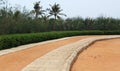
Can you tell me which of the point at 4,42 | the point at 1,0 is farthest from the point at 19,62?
the point at 1,0

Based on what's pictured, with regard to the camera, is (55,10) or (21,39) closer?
(21,39)

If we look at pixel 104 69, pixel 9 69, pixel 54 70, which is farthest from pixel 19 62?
pixel 104 69

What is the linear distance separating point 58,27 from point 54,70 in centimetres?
4256

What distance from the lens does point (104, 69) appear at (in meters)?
12.8

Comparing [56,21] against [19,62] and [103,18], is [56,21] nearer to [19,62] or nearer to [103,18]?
[103,18]

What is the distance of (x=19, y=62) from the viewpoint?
43.4 ft

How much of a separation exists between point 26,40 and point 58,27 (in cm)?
3039

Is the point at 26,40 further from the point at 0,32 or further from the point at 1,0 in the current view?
the point at 1,0

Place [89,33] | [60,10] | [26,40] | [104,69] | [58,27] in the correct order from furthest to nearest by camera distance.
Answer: [60,10] → [58,27] → [89,33] → [26,40] → [104,69]

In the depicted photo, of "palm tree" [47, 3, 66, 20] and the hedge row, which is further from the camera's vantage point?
"palm tree" [47, 3, 66, 20]

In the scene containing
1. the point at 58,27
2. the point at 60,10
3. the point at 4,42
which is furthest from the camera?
the point at 60,10

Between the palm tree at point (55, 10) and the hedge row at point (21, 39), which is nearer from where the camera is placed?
the hedge row at point (21, 39)

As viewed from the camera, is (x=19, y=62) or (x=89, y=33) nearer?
(x=19, y=62)

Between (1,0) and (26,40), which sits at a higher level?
(1,0)
